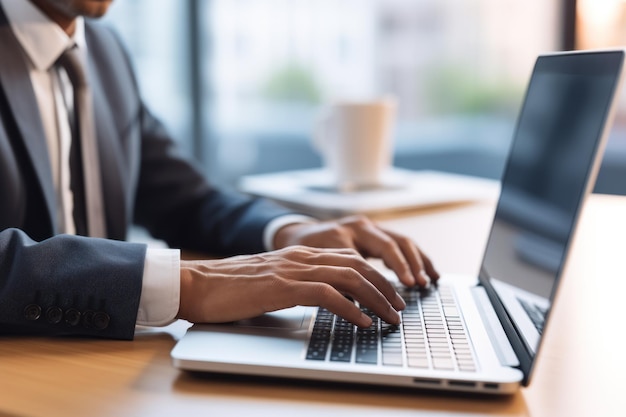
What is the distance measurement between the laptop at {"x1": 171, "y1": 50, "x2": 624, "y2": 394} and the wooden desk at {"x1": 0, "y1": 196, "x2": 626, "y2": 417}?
0.02m

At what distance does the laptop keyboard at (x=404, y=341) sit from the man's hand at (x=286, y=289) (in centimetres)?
2

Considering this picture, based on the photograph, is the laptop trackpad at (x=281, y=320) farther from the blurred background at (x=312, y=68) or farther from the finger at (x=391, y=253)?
the blurred background at (x=312, y=68)

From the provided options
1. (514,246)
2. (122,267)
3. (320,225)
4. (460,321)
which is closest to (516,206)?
(514,246)

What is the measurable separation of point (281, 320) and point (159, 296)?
13 cm

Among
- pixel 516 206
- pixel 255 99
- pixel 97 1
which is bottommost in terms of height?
pixel 255 99

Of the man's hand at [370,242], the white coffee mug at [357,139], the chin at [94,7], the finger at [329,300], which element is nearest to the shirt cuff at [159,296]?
the finger at [329,300]

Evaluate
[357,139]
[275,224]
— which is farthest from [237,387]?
[357,139]

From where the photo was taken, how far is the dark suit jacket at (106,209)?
77 cm

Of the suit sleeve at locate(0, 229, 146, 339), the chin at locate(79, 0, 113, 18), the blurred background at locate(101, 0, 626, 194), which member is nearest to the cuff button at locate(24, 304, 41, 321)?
the suit sleeve at locate(0, 229, 146, 339)

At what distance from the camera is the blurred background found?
3164mm

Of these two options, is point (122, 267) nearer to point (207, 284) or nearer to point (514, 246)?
point (207, 284)

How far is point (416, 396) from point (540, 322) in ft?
0.41

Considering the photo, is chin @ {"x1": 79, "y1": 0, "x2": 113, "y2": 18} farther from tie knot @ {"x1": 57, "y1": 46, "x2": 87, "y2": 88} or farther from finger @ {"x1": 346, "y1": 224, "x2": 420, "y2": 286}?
finger @ {"x1": 346, "y1": 224, "x2": 420, "y2": 286}

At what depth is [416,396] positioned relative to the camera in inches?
24.9
